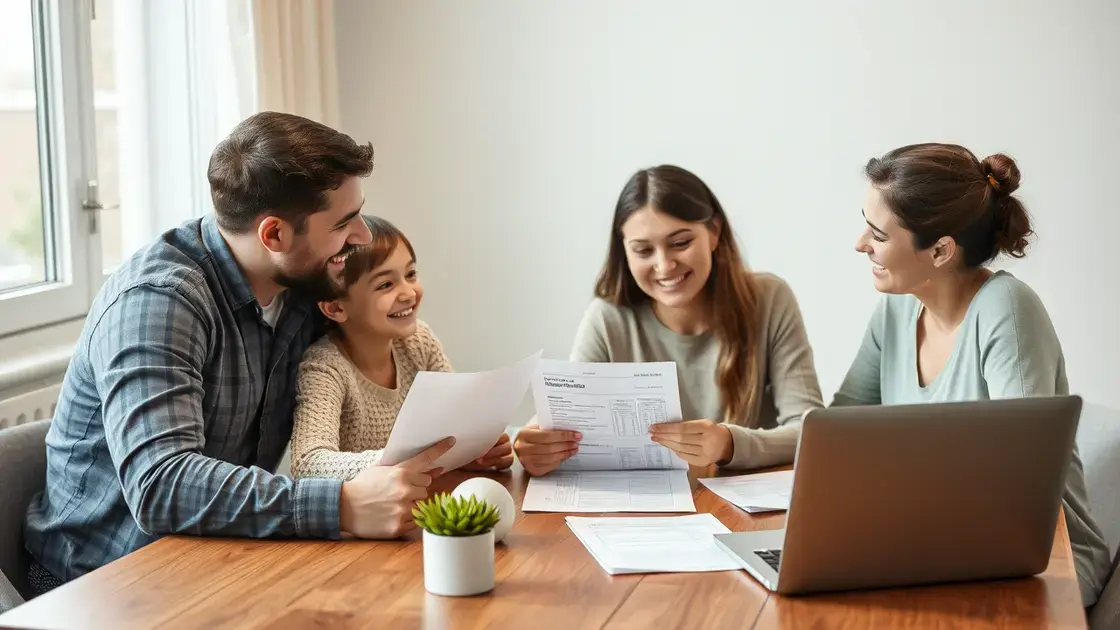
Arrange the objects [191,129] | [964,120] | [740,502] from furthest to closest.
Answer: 1. [964,120]
2. [191,129]
3. [740,502]

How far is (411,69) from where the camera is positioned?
357cm

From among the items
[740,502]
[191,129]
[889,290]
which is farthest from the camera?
[191,129]

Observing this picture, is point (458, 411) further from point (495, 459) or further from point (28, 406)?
point (28, 406)

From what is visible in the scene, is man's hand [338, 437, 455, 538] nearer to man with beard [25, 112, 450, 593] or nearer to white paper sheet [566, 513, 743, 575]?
man with beard [25, 112, 450, 593]

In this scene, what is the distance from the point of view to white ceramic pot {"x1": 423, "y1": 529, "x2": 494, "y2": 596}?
1253mm

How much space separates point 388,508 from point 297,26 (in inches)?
84.2

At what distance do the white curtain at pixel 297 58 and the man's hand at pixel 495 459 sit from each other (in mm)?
1466

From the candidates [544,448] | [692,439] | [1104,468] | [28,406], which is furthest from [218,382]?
[1104,468]

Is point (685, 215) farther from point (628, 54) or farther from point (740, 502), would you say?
point (628, 54)

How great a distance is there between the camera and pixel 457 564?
49.4 inches

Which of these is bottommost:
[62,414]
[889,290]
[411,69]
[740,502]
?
[740,502]

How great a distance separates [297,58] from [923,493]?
98.0 inches

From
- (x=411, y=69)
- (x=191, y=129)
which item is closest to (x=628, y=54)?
(x=411, y=69)

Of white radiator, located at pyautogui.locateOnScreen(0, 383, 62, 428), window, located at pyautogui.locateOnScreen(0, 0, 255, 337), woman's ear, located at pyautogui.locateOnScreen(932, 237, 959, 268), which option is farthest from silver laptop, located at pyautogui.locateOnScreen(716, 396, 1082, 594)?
window, located at pyautogui.locateOnScreen(0, 0, 255, 337)
